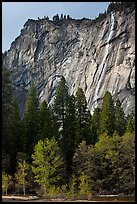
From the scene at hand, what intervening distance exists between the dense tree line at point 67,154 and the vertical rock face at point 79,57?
837 inches

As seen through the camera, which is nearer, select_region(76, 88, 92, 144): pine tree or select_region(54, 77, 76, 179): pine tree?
select_region(54, 77, 76, 179): pine tree

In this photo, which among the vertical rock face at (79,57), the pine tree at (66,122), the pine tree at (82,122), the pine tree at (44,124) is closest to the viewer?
the pine tree at (44,124)

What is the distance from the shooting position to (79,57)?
73.0 m

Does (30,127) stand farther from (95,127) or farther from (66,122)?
(95,127)

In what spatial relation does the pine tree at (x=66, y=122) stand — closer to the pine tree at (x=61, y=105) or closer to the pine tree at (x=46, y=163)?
the pine tree at (x=61, y=105)

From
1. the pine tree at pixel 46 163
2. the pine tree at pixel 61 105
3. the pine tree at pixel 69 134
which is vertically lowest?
the pine tree at pixel 46 163

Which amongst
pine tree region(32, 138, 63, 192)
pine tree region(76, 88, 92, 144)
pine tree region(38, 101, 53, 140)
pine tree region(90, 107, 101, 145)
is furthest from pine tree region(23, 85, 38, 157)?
pine tree region(90, 107, 101, 145)

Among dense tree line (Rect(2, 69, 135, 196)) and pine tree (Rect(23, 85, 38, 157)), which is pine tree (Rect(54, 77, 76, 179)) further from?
pine tree (Rect(23, 85, 38, 157))

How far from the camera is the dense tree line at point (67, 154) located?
92.0ft

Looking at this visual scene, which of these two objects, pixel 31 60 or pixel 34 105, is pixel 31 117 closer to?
pixel 34 105

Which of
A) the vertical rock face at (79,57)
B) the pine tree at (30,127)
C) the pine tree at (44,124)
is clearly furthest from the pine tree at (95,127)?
the vertical rock face at (79,57)

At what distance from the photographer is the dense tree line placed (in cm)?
2805

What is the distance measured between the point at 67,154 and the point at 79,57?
4275 cm

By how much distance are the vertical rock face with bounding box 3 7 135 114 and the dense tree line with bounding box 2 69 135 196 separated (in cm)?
2126
